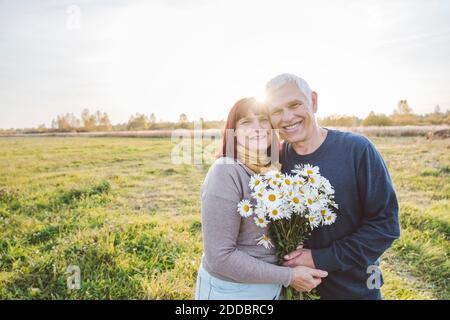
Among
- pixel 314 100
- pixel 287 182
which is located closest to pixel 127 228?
pixel 314 100

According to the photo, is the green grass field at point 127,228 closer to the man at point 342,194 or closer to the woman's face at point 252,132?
the man at point 342,194

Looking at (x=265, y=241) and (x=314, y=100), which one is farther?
(x=314, y=100)

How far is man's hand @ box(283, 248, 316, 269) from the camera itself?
6.77ft

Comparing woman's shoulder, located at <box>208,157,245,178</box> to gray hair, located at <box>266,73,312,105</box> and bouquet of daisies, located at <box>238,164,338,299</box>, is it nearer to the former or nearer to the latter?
bouquet of daisies, located at <box>238,164,338,299</box>

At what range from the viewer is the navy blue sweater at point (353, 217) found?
213 centimetres

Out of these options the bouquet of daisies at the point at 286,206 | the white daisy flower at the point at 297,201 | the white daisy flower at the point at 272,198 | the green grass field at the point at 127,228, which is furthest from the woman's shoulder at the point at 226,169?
the green grass field at the point at 127,228

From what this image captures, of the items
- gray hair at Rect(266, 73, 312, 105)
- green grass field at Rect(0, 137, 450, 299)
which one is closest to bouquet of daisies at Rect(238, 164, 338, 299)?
gray hair at Rect(266, 73, 312, 105)

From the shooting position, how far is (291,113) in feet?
7.72

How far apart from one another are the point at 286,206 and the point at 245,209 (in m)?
0.21

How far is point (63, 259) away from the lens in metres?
3.81

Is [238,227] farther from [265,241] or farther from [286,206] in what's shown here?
[286,206]

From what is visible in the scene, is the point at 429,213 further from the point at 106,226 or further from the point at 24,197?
the point at 24,197

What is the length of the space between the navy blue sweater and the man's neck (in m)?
0.04

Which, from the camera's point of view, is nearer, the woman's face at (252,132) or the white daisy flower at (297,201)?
the white daisy flower at (297,201)
